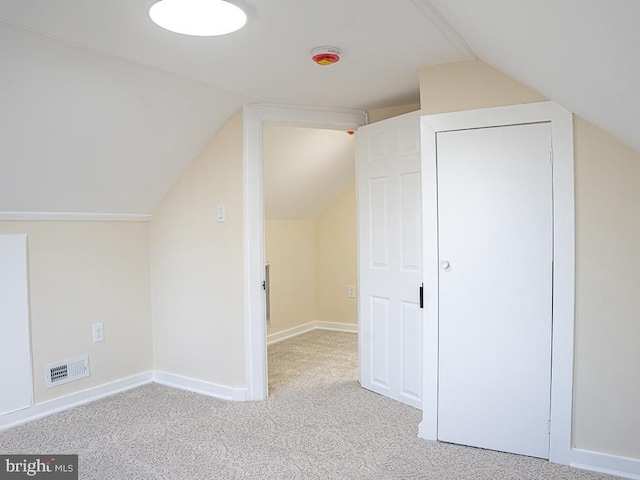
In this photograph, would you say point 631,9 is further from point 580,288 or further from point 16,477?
point 16,477

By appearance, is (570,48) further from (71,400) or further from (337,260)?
(337,260)

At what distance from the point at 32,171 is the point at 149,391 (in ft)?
5.46

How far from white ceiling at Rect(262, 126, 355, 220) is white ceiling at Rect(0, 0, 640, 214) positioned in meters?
0.78

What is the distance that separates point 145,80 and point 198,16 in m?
0.88

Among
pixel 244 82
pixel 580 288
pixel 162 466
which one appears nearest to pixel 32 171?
pixel 244 82

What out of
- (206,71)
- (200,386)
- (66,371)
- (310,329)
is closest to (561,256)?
(206,71)

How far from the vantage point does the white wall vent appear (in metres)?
2.92

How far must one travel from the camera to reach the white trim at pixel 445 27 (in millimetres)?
1793

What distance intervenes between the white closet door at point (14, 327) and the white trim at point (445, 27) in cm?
253

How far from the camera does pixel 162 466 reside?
227 cm

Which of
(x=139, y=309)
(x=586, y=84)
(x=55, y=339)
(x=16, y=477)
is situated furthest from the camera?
(x=139, y=309)

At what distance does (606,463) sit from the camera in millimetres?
2162

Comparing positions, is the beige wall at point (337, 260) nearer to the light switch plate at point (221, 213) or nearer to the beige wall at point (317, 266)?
the beige wall at point (317, 266)

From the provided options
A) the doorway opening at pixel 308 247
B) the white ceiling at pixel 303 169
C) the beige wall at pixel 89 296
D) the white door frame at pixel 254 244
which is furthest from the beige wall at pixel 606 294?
the beige wall at pixel 89 296
